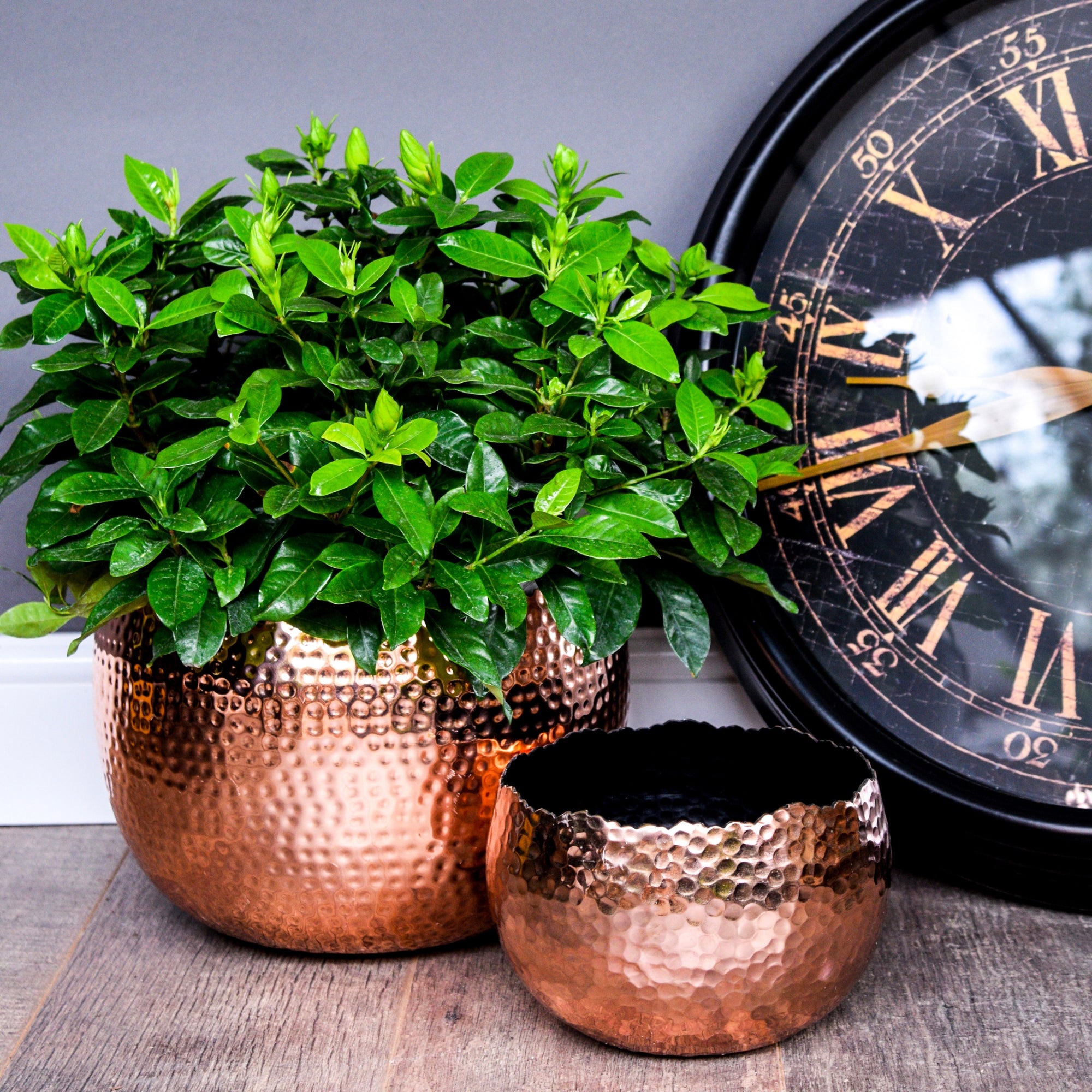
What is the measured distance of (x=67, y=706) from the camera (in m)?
1.23

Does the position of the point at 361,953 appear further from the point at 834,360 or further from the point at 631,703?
the point at 834,360

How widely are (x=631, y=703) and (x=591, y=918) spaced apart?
53 centimetres

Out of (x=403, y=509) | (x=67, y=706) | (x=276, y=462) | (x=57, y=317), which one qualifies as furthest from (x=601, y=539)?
(x=67, y=706)

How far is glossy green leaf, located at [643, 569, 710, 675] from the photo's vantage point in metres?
0.90

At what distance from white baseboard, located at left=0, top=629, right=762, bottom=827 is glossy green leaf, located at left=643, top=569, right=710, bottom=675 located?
30 centimetres

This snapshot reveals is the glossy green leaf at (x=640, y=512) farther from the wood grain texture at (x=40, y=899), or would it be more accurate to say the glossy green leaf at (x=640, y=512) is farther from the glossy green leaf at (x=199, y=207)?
the wood grain texture at (x=40, y=899)

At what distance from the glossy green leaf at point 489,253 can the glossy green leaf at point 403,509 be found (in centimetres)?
20

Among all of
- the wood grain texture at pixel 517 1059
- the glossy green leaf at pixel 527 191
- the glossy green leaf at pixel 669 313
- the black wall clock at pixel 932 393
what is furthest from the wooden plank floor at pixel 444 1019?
the glossy green leaf at pixel 527 191

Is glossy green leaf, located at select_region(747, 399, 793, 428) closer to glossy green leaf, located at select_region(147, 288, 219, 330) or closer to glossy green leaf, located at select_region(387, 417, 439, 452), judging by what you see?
glossy green leaf, located at select_region(387, 417, 439, 452)

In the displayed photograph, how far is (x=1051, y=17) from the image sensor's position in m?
1.05

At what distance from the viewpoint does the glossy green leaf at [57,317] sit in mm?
813

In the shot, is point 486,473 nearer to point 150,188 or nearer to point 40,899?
point 150,188

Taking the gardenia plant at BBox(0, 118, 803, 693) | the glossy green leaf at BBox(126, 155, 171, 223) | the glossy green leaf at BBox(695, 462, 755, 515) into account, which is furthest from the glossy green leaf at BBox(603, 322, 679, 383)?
the glossy green leaf at BBox(126, 155, 171, 223)

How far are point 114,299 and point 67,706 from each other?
628 mm
